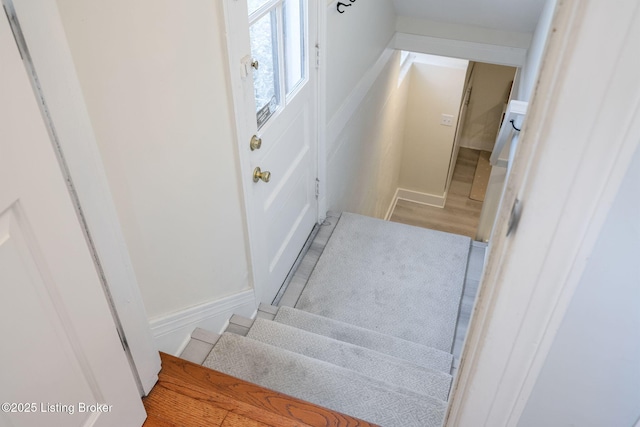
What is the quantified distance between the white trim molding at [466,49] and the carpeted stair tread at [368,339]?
237 cm

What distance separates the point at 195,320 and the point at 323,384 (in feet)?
1.75

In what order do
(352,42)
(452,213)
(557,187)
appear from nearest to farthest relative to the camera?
1. (557,187)
2. (352,42)
3. (452,213)

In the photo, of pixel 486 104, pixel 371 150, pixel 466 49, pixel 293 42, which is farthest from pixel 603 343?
pixel 486 104

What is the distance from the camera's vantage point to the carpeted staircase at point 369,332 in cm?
187

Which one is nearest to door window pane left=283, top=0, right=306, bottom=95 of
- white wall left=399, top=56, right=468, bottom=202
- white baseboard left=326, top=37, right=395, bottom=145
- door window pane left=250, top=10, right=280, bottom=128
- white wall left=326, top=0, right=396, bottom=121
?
door window pane left=250, top=10, right=280, bottom=128

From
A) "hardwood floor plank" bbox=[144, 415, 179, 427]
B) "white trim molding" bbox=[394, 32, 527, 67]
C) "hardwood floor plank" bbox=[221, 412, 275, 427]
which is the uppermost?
"white trim molding" bbox=[394, 32, 527, 67]

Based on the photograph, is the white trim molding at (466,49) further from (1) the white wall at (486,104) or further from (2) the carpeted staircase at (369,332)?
(1) the white wall at (486,104)

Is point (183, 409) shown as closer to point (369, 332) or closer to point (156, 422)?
point (156, 422)

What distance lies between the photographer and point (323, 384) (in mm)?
1901

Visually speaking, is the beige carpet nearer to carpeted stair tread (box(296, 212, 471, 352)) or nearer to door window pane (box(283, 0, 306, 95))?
carpeted stair tread (box(296, 212, 471, 352))

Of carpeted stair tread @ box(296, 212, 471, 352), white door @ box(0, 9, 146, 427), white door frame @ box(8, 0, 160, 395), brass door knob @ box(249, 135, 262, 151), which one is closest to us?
white door @ box(0, 9, 146, 427)

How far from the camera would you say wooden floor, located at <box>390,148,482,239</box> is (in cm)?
625

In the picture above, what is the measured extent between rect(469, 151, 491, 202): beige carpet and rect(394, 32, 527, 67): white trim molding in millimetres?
3120

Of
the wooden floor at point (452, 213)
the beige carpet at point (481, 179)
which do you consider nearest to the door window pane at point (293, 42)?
the wooden floor at point (452, 213)
